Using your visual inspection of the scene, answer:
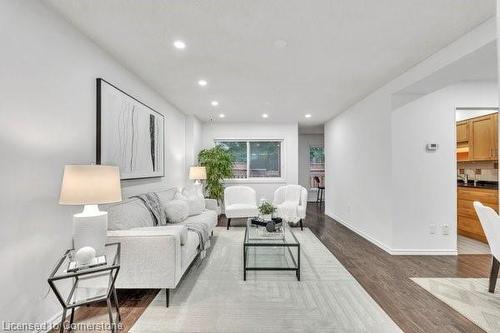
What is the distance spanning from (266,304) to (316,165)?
7.47m

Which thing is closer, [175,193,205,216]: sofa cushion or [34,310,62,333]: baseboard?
[34,310,62,333]: baseboard

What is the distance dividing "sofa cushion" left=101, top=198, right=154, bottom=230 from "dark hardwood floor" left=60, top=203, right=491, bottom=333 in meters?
0.66

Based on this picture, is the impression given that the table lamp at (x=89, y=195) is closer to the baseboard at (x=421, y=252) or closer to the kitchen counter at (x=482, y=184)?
the baseboard at (x=421, y=252)

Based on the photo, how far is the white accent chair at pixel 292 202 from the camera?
196 inches

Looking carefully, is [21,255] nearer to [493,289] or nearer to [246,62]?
[246,62]

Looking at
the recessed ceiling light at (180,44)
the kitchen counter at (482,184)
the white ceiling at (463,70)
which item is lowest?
the kitchen counter at (482,184)

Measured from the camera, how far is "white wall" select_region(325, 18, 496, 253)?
103 inches

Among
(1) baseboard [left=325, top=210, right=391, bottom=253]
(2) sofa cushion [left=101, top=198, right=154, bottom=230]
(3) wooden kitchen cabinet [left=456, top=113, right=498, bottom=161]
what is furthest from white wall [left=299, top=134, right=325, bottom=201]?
(2) sofa cushion [left=101, top=198, right=154, bottom=230]

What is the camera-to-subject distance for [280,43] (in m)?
2.48

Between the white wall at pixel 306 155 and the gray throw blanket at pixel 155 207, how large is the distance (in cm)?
646

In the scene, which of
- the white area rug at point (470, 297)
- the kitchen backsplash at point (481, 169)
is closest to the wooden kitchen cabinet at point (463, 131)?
the kitchen backsplash at point (481, 169)

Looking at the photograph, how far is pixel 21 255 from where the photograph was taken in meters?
1.71

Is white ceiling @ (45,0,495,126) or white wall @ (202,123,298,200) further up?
white ceiling @ (45,0,495,126)

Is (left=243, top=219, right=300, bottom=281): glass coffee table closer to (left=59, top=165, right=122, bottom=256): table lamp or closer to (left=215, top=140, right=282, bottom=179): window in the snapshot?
(left=59, top=165, right=122, bottom=256): table lamp
